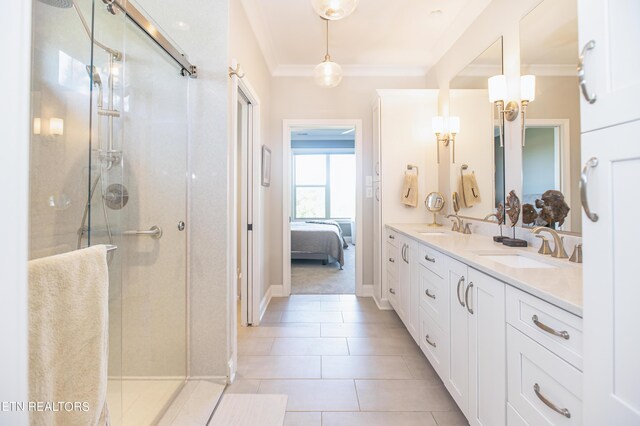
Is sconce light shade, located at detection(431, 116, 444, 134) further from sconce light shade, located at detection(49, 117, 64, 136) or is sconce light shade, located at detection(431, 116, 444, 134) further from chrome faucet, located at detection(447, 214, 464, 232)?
sconce light shade, located at detection(49, 117, 64, 136)

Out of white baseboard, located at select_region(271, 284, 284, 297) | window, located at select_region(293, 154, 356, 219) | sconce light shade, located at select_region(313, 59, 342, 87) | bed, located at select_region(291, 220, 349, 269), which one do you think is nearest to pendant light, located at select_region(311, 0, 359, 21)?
sconce light shade, located at select_region(313, 59, 342, 87)

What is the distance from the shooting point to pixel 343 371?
7.00 feet

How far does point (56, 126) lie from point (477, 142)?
2875 mm

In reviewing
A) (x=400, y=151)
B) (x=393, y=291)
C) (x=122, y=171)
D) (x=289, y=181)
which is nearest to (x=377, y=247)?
(x=393, y=291)

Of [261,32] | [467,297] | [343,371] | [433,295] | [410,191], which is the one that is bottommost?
[343,371]

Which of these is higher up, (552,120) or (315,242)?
(552,120)

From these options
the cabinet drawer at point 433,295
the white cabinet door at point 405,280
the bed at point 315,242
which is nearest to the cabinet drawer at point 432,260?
the cabinet drawer at point 433,295

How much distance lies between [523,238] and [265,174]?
7.96 feet

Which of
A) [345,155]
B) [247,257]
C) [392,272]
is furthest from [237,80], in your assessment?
[345,155]

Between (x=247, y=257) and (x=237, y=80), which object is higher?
(x=237, y=80)

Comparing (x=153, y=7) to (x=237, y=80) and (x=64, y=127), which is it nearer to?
(x=237, y=80)

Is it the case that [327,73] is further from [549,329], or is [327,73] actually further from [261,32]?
[549,329]

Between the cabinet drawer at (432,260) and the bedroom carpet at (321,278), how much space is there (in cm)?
199

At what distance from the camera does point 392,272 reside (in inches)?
124
